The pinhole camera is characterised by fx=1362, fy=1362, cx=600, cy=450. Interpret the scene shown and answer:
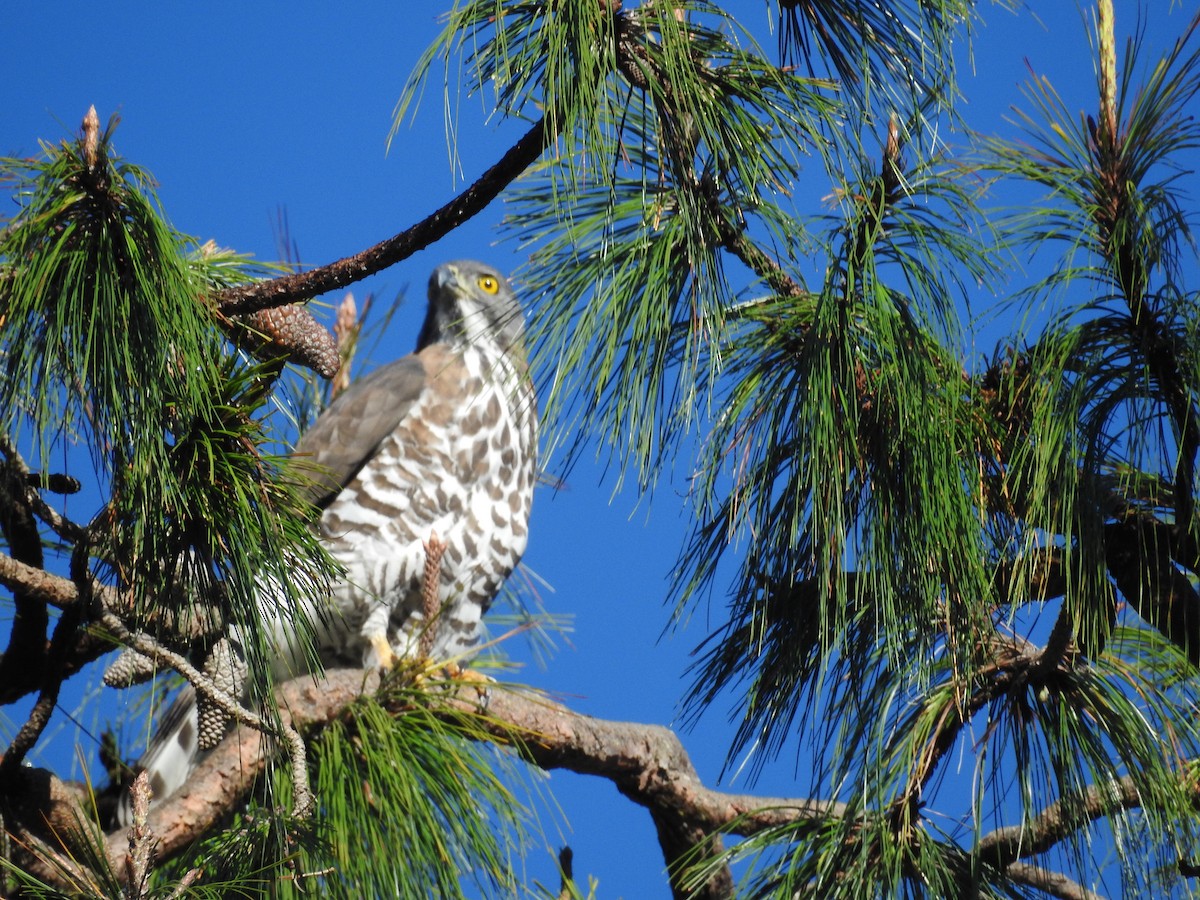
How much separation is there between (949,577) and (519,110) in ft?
2.28

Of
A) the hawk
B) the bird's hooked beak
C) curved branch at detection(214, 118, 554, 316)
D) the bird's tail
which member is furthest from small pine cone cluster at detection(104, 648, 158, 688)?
the bird's hooked beak

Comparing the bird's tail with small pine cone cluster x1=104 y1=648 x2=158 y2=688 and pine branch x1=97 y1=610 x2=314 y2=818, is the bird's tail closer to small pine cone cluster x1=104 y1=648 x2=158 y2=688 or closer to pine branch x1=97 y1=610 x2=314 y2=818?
small pine cone cluster x1=104 y1=648 x2=158 y2=688

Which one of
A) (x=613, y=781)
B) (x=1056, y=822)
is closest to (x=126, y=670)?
(x=613, y=781)

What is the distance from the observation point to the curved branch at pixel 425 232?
1224mm

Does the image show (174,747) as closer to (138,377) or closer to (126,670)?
(126,670)

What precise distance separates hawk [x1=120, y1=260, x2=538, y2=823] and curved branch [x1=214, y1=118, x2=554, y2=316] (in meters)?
2.01

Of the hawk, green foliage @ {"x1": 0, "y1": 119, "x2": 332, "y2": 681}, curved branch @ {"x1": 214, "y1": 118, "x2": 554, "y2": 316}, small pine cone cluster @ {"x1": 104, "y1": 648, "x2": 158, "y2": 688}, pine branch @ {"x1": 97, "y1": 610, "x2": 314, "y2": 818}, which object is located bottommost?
pine branch @ {"x1": 97, "y1": 610, "x2": 314, "y2": 818}

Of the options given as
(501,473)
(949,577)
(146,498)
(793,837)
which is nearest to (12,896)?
(146,498)

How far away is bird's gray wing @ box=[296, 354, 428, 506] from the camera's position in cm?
344

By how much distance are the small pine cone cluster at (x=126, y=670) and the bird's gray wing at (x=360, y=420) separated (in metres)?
1.26

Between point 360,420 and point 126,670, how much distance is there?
146 cm

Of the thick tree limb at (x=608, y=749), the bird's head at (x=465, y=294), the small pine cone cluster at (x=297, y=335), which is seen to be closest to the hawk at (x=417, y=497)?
the bird's head at (x=465, y=294)

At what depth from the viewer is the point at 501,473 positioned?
3.54 m

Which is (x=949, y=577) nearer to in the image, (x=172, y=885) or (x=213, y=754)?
(x=172, y=885)
